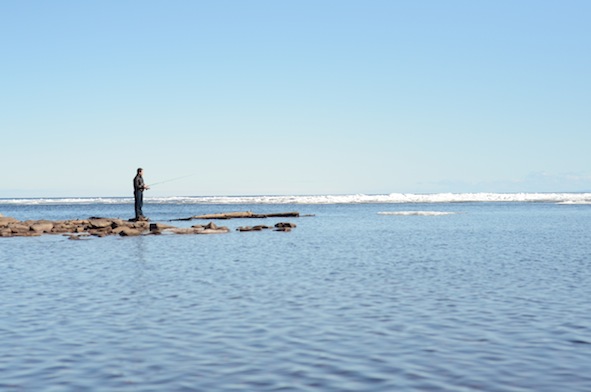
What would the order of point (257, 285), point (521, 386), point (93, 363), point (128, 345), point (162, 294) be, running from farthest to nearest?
1. point (257, 285)
2. point (162, 294)
3. point (128, 345)
4. point (93, 363)
5. point (521, 386)

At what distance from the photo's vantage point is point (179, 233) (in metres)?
35.8

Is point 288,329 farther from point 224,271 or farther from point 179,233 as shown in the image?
point 179,233

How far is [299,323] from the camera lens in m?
11.3

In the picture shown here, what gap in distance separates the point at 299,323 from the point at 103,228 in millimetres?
28821

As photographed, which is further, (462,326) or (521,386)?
(462,326)

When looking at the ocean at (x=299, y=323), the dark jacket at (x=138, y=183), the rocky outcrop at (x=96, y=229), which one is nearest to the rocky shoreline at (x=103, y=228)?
the rocky outcrop at (x=96, y=229)

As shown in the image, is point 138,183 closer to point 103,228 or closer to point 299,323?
point 103,228

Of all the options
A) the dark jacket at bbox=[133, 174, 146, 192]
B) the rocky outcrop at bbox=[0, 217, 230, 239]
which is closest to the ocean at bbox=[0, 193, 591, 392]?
the rocky outcrop at bbox=[0, 217, 230, 239]

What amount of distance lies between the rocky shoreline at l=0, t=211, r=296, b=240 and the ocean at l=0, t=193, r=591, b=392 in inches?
512

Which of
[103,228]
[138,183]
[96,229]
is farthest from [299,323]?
[138,183]

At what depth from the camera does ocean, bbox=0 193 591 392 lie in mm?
8141

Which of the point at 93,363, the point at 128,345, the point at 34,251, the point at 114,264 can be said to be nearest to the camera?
the point at 93,363

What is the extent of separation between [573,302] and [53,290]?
421 inches

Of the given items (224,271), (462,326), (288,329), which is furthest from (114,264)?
(462,326)
